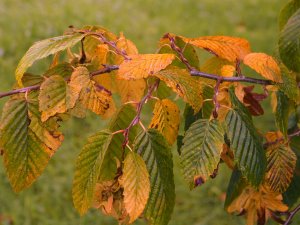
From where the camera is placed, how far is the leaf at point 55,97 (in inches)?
28.0

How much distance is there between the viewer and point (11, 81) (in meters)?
3.46

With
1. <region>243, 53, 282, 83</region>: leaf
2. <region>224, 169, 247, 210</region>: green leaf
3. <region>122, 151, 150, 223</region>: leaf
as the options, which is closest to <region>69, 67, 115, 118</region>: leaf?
<region>122, 151, 150, 223</region>: leaf

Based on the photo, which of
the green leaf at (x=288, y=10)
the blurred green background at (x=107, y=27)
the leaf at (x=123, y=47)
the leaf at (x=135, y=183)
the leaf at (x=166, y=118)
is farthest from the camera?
the blurred green background at (x=107, y=27)

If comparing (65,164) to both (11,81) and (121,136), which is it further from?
(121,136)

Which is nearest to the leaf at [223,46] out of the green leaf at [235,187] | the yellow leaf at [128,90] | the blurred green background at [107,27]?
the yellow leaf at [128,90]

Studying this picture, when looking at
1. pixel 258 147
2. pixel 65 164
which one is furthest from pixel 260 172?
pixel 65 164

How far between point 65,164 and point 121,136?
2.12 m

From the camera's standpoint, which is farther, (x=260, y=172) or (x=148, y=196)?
(x=260, y=172)

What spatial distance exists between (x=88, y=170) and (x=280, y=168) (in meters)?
0.40

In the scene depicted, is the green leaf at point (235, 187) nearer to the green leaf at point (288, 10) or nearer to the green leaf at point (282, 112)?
the green leaf at point (282, 112)

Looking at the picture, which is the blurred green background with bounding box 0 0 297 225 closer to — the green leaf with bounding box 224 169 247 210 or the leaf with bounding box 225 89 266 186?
the green leaf with bounding box 224 169 247 210

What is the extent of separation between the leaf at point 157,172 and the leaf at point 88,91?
4.0 inches

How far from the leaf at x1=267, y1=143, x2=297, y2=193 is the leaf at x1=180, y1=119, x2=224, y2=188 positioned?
0.23m

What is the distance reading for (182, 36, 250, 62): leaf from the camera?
2.89ft
